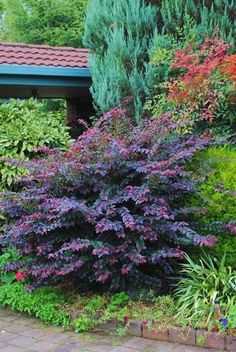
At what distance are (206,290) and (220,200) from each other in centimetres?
90

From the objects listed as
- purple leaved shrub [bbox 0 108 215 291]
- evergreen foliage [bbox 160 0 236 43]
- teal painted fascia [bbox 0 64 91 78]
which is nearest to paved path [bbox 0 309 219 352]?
purple leaved shrub [bbox 0 108 215 291]

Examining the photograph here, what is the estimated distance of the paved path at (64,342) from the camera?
3.87 meters

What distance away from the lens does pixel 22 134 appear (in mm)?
6312

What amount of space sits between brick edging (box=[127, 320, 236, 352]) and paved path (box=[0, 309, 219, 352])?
2.0 inches

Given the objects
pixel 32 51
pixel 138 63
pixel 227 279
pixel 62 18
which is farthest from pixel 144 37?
pixel 62 18

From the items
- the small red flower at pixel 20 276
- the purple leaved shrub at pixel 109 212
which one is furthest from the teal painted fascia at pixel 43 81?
the small red flower at pixel 20 276

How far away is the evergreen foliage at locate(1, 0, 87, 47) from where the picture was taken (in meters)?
17.4

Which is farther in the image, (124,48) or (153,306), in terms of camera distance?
(124,48)

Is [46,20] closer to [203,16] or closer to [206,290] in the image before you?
[203,16]

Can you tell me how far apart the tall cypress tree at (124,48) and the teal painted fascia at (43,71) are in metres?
1.56

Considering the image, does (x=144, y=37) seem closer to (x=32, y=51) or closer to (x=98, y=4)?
(x=98, y=4)

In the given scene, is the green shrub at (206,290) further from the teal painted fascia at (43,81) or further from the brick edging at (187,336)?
the teal painted fascia at (43,81)

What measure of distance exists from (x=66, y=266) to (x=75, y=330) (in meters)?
0.56

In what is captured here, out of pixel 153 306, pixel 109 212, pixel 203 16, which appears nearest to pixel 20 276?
pixel 109 212
